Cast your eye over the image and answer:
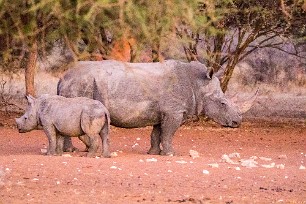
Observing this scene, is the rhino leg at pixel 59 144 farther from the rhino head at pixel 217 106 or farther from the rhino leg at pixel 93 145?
the rhino head at pixel 217 106

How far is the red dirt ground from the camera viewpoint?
37.6 feet

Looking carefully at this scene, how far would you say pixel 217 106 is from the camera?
16.6m

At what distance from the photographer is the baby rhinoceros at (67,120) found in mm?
14891

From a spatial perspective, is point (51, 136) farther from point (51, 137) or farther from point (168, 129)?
point (168, 129)

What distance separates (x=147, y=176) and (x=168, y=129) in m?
3.07

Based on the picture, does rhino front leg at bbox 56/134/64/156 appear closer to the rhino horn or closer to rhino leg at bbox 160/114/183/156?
rhino leg at bbox 160/114/183/156

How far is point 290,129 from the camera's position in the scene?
76.4 feet

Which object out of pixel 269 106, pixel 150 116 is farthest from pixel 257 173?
pixel 269 106

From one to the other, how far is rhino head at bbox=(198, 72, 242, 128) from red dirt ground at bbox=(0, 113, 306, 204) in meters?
0.68

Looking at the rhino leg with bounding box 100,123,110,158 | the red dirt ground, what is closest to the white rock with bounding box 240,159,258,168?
the red dirt ground

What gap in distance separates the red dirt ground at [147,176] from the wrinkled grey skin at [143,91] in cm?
58

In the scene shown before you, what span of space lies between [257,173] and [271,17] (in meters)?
8.46

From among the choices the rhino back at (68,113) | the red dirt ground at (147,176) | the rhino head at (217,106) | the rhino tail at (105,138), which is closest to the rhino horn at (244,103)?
the rhino head at (217,106)

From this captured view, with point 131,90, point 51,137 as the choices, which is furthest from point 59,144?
point 131,90
